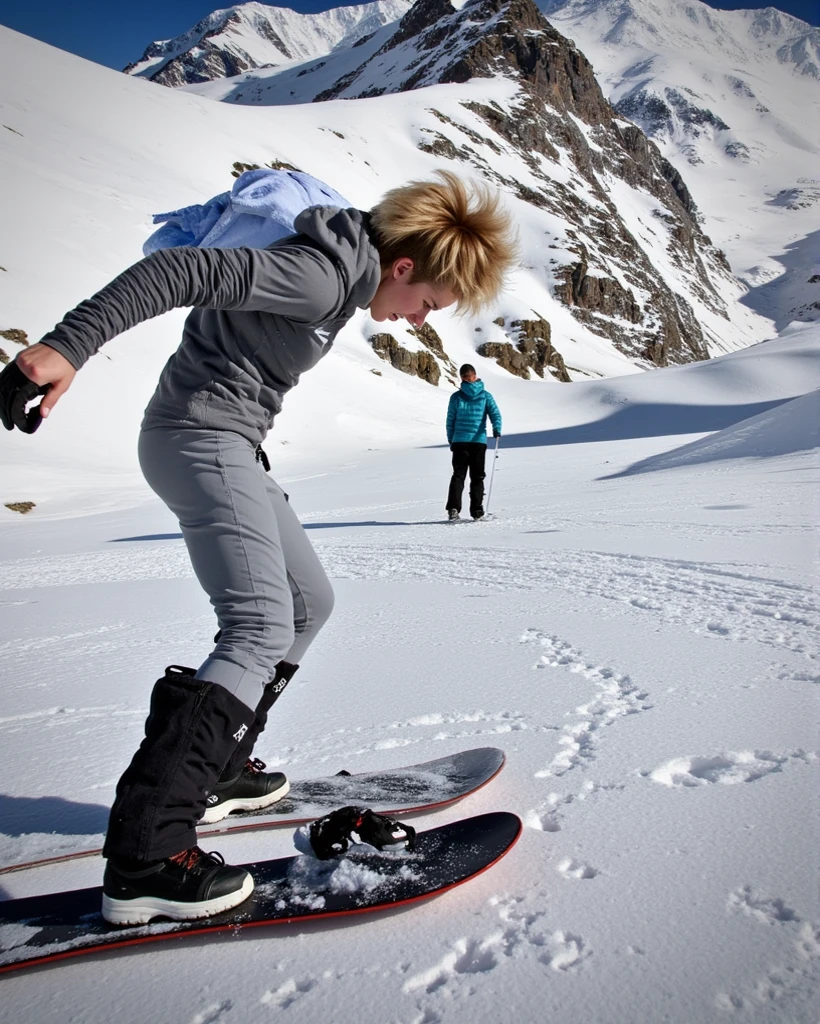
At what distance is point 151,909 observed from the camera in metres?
1.30

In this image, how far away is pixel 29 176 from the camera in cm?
2458

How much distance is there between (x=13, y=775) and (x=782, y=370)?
86.6ft

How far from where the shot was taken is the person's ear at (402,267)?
1.63 meters

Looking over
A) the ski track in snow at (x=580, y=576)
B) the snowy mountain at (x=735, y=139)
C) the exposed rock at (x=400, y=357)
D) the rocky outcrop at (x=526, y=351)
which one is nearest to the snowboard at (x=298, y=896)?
the ski track in snow at (x=580, y=576)

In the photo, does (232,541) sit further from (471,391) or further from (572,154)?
(572,154)

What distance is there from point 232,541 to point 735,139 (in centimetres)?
19973

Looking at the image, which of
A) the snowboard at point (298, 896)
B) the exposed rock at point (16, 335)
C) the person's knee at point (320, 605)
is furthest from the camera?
A: the exposed rock at point (16, 335)

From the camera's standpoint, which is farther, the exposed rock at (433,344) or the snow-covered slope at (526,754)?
the exposed rock at (433,344)

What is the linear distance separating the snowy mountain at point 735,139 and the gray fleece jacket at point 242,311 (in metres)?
128

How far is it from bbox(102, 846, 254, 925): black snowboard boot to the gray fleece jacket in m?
0.95

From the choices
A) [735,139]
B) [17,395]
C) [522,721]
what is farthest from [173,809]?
[735,139]

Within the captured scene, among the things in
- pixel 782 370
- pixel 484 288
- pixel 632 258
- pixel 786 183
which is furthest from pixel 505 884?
pixel 786 183

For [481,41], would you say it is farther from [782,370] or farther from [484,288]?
[484,288]

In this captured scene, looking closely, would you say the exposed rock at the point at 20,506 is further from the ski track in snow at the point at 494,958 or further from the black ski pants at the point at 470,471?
the ski track in snow at the point at 494,958
